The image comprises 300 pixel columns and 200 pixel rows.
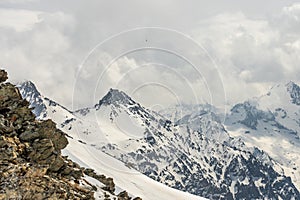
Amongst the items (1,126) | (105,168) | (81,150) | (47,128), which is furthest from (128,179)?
(1,126)

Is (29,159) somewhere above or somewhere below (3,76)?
below

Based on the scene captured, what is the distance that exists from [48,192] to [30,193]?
128 cm

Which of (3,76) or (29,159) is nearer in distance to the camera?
(29,159)

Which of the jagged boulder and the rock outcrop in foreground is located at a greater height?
the jagged boulder

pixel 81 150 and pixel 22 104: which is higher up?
pixel 81 150

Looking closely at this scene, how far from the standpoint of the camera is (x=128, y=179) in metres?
78.8

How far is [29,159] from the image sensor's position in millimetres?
39344

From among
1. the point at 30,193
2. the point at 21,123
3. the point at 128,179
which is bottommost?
the point at 30,193

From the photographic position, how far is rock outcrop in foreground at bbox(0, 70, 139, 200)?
33562mm

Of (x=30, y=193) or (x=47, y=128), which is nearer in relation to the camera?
(x=30, y=193)

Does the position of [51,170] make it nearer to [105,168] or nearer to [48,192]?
[48,192]

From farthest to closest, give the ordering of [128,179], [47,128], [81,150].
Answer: [81,150], [128,179], [47,128]

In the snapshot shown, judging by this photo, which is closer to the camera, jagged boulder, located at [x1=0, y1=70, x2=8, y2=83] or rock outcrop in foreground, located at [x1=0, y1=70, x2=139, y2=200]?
rock outcrop in foreground, located at [x1=0, y1=70, x2=139, y2=200]

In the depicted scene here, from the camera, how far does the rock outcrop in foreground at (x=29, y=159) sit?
3356 cm
